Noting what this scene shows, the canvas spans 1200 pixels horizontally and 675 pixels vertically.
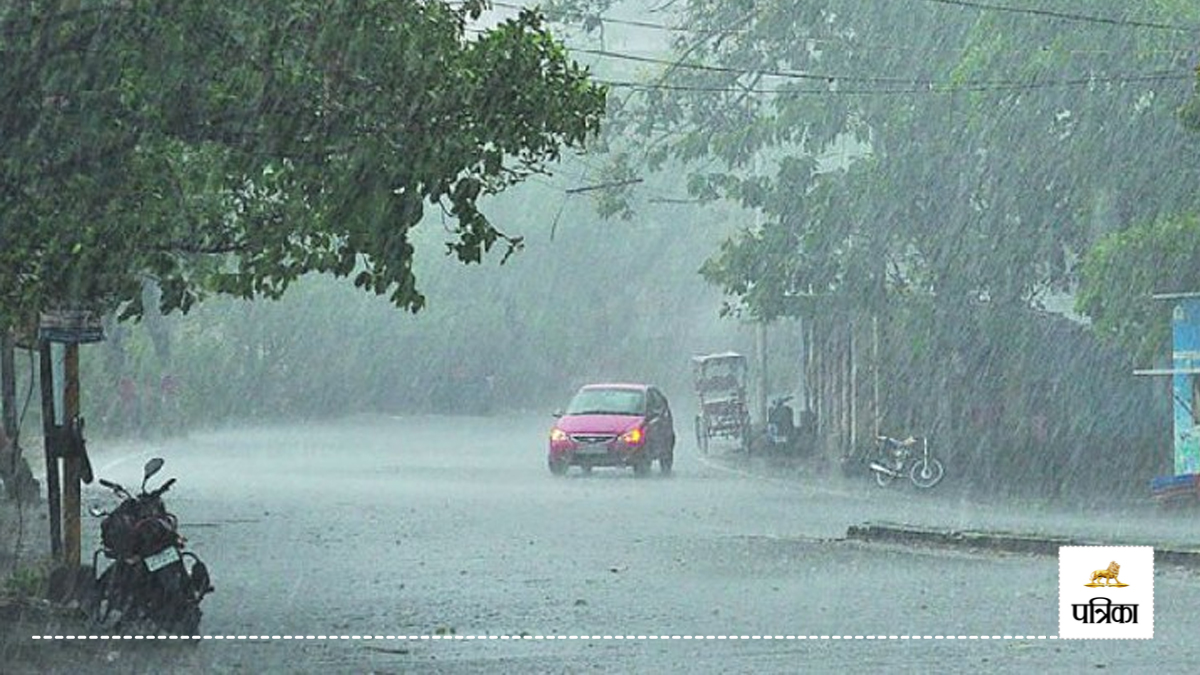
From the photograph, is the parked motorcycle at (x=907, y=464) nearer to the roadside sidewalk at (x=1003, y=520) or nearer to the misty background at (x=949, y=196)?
the roadside sidewalk at (x=1003, y=520)

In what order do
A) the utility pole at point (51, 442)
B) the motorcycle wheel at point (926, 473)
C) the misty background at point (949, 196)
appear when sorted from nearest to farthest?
the utility pole at point (51, 442), the misty background at point (949, 196), the motorcycle wheel at point (926, 473)

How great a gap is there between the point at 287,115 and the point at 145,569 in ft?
10.5

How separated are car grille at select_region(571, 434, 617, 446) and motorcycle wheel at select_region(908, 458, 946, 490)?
205 inches

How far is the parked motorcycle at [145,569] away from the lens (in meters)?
14.2

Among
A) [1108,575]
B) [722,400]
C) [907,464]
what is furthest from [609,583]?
[722,400]

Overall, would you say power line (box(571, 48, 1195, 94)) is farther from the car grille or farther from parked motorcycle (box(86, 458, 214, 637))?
parked motorcycle (box(86, 458, 214, 637))

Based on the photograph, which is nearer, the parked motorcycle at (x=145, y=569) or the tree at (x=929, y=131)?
the parked motorcycle at (x=145, y=569)

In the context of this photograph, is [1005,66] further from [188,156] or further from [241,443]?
[241,443]

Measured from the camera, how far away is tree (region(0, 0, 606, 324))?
12.5m

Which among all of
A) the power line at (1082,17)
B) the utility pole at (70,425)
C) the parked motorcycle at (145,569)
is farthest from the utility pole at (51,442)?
the power line at (1082,17)

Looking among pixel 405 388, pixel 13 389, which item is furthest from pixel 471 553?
pixel 405 388

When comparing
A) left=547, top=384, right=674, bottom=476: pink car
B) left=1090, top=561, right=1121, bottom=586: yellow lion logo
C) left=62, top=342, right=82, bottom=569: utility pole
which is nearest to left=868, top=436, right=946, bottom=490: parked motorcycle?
left=547, top=384, right=674, bottom=476: pink car

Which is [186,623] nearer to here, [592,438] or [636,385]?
[592,438]

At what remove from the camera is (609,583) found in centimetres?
1858
